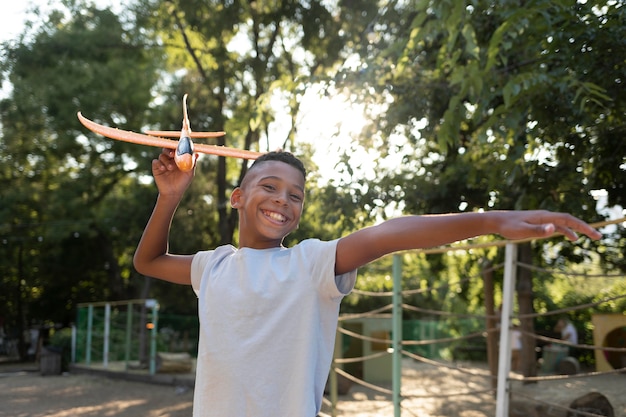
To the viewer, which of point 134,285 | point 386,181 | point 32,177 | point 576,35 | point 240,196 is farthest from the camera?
point 134,285

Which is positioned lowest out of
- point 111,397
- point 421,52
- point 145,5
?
point 111,397

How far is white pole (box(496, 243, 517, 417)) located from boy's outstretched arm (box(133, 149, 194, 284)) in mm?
2815

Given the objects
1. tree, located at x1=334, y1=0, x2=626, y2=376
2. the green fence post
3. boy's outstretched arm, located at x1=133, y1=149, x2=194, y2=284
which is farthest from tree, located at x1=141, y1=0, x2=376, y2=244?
boy's outstretched arm, located at x1=133, y1=149, x2=194, y2=284

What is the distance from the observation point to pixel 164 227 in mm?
2012

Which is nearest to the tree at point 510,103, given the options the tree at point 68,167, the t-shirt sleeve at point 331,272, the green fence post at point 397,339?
the green fence post at point 397,339

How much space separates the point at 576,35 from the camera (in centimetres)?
419

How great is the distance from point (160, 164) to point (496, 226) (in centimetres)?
91

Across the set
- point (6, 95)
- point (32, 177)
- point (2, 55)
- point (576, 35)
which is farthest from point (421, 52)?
point (32, 177)

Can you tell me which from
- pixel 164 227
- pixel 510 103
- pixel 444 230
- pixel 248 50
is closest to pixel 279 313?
pixel 444 230

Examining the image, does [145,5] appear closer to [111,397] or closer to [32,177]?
[32,177]

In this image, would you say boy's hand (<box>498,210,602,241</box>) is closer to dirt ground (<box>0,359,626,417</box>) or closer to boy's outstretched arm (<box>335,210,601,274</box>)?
boy's outstretched arm (<box>335,210,601,274</box>)

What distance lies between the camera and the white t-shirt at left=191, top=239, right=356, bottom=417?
161 centimetres

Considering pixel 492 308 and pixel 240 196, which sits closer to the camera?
pixel 240 196

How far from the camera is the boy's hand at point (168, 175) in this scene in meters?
1.95
